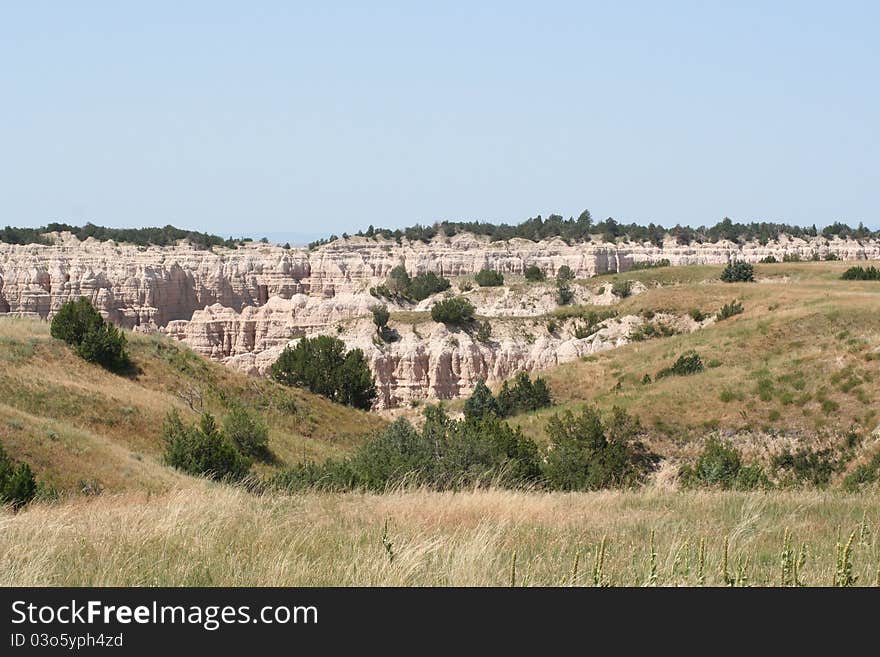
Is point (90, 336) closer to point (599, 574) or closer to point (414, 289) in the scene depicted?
point (599, 574)

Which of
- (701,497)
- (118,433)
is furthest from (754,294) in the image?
(701,497)

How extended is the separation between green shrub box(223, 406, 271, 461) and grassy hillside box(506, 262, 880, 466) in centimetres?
909

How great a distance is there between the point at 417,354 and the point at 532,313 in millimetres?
13555

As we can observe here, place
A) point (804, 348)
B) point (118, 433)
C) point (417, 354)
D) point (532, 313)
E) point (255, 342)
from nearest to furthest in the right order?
point (118, 433), point (804, 348), point (417, 354), point (532, 313), point (255, 342)

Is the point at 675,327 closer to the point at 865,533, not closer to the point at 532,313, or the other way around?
the point at 532,313

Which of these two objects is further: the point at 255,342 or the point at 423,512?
the point at 255,342

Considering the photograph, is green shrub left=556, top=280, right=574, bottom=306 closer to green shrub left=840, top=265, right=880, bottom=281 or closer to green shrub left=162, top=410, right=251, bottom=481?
green shrub left=840, top=265, right=880, bottom=281

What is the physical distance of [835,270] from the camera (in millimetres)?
64875

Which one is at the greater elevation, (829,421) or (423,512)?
(423,512)

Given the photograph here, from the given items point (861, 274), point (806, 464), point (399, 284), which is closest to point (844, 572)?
point (806, 464)

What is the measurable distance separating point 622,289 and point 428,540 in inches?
2629

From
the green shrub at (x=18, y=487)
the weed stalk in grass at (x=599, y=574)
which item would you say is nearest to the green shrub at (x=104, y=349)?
the green shrub at (x=18, y=487)

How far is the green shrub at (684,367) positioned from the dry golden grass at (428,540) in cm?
2703
